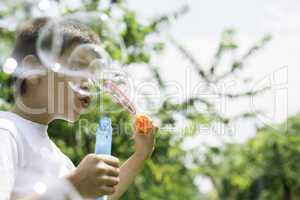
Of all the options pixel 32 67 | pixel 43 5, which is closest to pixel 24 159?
pixel 32 67

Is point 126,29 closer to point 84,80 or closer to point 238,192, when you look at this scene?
point 84,80

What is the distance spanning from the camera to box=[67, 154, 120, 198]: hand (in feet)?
3.97

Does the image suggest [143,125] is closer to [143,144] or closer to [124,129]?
[143,144]

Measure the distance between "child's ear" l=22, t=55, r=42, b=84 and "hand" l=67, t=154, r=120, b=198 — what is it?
36 cm

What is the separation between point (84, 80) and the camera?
1.55 metres

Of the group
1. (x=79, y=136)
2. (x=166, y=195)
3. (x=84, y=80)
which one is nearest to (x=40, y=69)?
(x=84, y=80)

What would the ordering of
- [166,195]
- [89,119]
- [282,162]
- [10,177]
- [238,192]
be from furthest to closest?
[238,192] < [282,162] < [166,195] < [89,119] < [10,177]

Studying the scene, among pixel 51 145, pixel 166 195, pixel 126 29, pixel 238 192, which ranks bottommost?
pixel 238 192

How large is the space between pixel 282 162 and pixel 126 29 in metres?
19.5

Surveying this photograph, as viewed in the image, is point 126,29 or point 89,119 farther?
point 126,29

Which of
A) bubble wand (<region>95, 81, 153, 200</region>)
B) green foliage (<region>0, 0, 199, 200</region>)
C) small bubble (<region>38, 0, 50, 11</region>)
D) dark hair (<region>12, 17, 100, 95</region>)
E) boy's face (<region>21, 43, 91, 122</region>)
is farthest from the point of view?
green foliage (<region>0, 0, 199, 200</region>)

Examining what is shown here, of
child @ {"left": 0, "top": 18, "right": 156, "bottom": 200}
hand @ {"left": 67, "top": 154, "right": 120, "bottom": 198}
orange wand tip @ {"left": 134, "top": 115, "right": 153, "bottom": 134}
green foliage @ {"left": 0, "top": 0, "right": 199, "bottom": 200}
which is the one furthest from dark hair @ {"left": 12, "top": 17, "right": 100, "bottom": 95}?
green foliage @ {"left": 0, "top": 0, "right": 199, "bottom": 200}

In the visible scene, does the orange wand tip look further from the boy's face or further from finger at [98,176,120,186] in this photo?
finger at [98,176,120,186]

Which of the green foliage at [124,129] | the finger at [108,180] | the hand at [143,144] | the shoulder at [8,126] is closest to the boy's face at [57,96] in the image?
the shoulder at [8,126]
